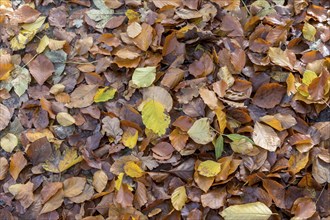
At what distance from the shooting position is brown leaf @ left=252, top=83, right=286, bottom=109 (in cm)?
160

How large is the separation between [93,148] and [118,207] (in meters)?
0.23

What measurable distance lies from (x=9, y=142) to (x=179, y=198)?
2.09 feet

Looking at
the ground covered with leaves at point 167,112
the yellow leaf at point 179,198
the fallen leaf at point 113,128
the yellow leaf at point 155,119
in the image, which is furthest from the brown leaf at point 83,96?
the yellow leaf at point 179,198

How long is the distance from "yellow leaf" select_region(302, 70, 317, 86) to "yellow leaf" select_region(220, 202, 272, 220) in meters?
0.46

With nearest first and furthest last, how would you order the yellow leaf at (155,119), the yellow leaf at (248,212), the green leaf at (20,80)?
the yellow leaf at (248,212), the yellow leaf at (155,119), the green leaf at (20,80)

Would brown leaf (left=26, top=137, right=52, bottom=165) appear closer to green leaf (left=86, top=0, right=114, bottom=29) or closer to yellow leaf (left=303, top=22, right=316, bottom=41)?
green leaf (left=86, top=0, right=114, bottom=29)

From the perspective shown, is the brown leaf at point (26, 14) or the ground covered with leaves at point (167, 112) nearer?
the ground covered with leaves at point (167, 112)

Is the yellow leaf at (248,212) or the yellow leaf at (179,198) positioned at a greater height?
the yellow leaf at (179,198)

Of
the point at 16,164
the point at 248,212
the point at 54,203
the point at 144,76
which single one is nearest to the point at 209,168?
the point at 248,212

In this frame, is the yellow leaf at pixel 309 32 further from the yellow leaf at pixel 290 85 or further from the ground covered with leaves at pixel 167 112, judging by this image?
the yellow leaf at pixel 290 85

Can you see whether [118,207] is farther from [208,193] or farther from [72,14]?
[72,14]

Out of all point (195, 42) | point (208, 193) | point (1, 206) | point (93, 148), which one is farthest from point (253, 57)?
point (1, 206)

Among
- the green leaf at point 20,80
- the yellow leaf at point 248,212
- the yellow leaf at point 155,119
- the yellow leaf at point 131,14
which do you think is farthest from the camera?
the yellow leaf at point 131,14

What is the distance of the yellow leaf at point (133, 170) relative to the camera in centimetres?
152
